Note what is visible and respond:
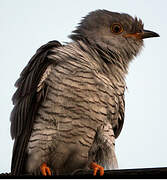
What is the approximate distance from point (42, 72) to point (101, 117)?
90 cm

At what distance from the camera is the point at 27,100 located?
400 centimetres

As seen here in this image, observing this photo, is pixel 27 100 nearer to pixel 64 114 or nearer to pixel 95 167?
pixel 64 114

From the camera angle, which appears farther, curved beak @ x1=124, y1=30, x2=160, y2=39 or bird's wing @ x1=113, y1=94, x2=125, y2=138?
curved beak @ x1=124, y1=30, x2=160, y2=39

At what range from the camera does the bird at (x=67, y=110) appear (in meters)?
3.84

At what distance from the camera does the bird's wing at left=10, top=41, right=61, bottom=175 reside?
390 cm

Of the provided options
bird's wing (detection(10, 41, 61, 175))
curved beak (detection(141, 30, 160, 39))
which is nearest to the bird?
bird's wing (detection(10, 41, 61, 175))

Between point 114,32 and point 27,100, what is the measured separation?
1.68 meters

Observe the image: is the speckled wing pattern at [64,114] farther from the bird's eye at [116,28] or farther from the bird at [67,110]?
the bird's eye at [116,28]

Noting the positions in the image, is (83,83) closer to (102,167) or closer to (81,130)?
(81,130)

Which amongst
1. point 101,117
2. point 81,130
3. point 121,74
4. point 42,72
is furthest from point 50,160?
point 121,74

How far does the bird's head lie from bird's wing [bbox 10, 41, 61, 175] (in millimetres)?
600

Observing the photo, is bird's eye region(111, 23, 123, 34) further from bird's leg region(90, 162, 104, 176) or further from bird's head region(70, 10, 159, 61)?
bird's leg region(90, 162, 104, 176)

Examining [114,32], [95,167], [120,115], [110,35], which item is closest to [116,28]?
[114,32]

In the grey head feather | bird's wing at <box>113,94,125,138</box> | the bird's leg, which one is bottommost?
the bird's leg
